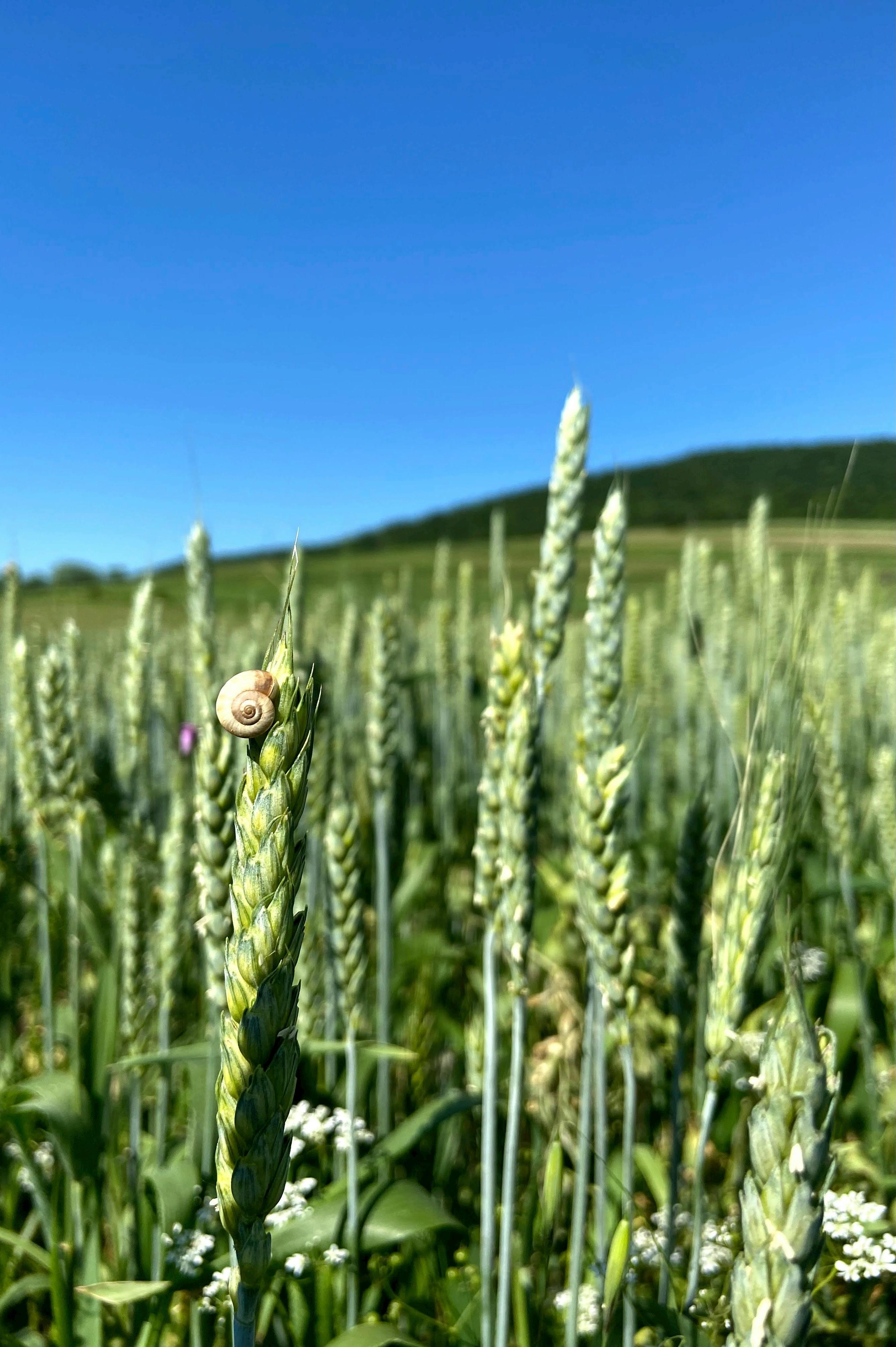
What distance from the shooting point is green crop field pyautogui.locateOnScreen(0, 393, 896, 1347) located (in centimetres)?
79

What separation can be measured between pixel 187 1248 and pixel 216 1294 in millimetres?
88

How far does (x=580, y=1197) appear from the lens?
1.44 metres

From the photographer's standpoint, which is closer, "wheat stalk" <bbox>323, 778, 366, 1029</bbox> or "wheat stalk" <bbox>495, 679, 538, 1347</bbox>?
"wheat stalk" <bbox>495, 679, 538, 1347</bbox>

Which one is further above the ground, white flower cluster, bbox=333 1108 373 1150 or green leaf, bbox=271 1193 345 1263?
white flower cluster, bbox=333 1108 373 1150

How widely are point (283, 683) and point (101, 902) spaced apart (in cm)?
206

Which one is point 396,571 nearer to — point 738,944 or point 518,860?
point 518,860

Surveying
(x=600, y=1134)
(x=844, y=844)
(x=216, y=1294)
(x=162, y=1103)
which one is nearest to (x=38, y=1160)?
(x=162, y=1103)

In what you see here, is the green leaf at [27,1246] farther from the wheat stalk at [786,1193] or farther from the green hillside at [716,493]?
the green hillside at [716,493]

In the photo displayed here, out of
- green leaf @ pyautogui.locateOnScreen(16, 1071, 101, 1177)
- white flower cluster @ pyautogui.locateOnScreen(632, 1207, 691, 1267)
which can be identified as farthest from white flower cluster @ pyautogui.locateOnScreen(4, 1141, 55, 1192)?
white flower cluster @ pyautogui.locateOnScreen(632, 1207, 691, 1267)

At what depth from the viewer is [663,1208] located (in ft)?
6.34

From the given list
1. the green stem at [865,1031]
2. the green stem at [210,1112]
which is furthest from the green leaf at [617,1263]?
the green stem at [865,1031]

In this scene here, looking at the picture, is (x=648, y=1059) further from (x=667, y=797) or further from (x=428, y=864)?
(x=667, y=797)

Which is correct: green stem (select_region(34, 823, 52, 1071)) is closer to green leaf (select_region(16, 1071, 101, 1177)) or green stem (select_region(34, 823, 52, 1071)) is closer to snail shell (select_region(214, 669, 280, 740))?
green leaf (select_region(16, 1071, 101, 1177))

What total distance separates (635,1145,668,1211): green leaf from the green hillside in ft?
4.85
